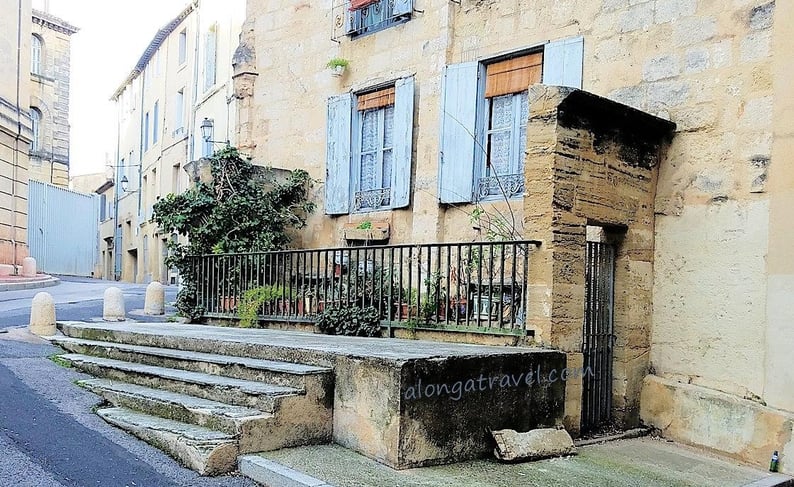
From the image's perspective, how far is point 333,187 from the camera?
10578mm

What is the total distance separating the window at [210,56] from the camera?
19328mm

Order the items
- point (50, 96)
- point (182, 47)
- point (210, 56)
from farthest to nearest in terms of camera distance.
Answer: point (50, 96), point (182, 47), point (210, 56)

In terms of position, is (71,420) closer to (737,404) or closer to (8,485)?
(8,485)

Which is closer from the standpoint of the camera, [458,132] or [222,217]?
[458,132]

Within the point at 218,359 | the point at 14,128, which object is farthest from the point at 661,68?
the point at 14,128

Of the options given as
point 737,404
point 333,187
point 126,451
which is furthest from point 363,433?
point 333,187

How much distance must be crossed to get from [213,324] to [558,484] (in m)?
6.48

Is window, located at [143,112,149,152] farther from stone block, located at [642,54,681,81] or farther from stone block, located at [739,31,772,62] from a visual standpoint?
stone block, located at [739,31,772,62]

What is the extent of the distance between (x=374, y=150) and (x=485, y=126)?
1912mm

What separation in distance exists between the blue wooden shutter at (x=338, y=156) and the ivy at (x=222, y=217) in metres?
0.69

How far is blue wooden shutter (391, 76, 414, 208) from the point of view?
9.55 m

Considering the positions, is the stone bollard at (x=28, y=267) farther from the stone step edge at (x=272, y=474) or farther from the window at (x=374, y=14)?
the stone step edge at (x=272, y=474)

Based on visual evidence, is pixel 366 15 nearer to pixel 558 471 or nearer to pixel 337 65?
pixel 337 65

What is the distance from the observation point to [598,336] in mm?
6730
